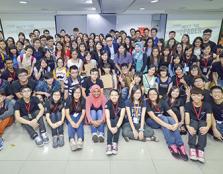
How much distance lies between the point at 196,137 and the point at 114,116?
1.22 metres

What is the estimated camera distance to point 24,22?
400 inches

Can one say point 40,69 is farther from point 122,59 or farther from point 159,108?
point 159,108

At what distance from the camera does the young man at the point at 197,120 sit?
262cm

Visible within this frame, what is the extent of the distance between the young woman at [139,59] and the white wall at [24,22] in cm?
723

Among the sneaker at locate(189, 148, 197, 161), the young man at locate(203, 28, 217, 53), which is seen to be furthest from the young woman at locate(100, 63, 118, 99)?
the young man at locate(203, 28, 217, 53)

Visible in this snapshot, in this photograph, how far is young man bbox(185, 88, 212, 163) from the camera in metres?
2.62

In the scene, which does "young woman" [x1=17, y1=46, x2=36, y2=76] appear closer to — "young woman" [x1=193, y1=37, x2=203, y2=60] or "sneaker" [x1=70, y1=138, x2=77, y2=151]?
"sneaker" [x1=70, y1=138, x2=77, y2=151]

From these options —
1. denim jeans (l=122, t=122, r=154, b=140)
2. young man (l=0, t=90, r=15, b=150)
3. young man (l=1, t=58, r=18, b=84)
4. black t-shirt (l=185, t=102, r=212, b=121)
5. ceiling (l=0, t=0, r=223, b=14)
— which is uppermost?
ceiling (l=0, t=0, r=223, b=14)

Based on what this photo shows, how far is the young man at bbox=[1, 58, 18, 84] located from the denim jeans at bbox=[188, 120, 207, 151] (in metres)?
3.43

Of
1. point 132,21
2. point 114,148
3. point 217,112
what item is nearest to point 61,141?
point 114,148

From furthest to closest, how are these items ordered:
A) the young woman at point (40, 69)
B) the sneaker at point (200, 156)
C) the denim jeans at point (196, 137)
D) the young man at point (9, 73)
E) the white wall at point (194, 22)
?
the white wall at point (194, 22)
the young woman at point (40, 69)
the young man at point (9, 73)
the denim jeans at point (196, 137)
the sneaker at point (200, 156)

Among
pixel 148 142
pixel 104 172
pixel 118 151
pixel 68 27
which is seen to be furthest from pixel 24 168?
pixel 68 27

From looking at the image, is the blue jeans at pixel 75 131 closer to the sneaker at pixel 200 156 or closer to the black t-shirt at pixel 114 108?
the black t-shirt at pixel 114 108

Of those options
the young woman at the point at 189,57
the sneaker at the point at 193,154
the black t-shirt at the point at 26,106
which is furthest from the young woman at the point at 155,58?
the black t-shirt at the point at 26,106
